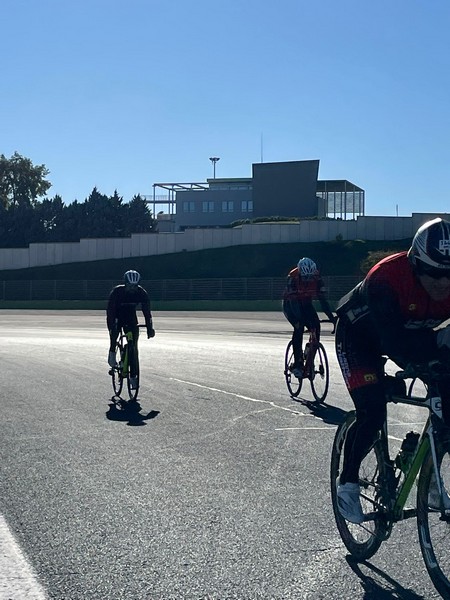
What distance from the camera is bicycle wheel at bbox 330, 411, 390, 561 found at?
536 cm

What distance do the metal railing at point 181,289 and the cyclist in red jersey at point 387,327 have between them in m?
42.3

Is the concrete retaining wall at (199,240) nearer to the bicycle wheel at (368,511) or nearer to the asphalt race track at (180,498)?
the asphalt race track at (180,498)

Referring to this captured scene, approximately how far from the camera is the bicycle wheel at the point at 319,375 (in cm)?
1334

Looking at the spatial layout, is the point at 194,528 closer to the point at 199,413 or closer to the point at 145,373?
the point at 199,413

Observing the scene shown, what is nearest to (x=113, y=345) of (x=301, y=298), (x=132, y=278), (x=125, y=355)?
(x=125, y=355)

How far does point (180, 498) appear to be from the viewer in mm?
7160

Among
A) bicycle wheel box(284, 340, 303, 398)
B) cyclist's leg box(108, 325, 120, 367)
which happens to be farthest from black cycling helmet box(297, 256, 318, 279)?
cyclist's leg box(108, 325, 120, 367)

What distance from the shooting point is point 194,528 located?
627 centimetres

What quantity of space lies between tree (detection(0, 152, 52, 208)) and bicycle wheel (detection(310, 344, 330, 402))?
10111 cm

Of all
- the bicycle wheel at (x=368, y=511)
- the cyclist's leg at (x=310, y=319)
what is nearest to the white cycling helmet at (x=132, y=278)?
the cyclist's leg at (x=310, y=319)

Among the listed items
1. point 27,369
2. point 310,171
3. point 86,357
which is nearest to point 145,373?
point 27,369

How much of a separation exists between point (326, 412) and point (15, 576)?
24.1 ft

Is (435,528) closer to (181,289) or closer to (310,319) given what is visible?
(310,319)

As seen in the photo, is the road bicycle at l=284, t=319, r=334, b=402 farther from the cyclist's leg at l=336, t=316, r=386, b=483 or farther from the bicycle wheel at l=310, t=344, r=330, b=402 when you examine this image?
the cyclist's leg at l=336, t=316, r=386, b=483
